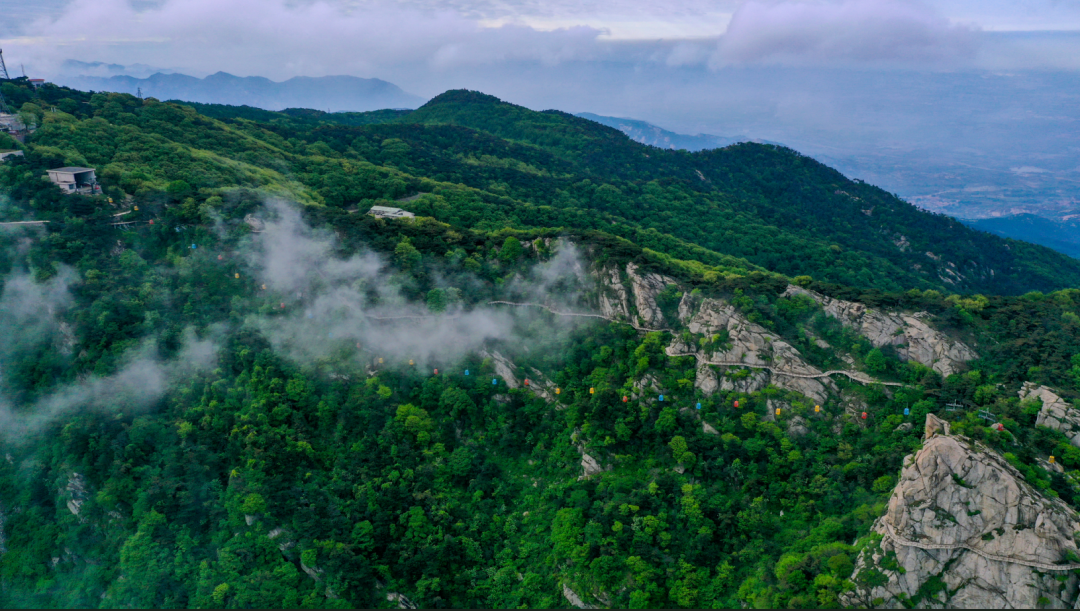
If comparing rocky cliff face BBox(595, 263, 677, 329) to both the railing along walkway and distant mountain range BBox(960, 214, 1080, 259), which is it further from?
distant mountain range BBox(960, 214, 1080, 259)

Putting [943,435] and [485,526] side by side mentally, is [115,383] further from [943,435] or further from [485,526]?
[943,435]

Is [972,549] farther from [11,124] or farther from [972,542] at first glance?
[11,124]

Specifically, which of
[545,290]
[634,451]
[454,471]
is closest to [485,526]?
[454,471]

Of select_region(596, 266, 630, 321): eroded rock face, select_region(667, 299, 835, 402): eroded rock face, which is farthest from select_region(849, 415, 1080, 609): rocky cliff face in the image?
select_region(596, 266, 630, 321): eroded rock face

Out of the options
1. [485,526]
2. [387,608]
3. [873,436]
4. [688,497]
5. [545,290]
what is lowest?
[387,608]

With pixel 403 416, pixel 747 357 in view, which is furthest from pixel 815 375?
pixel 403 416

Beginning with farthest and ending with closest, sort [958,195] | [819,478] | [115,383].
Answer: [958,195]
[115,383]
[819,478]
